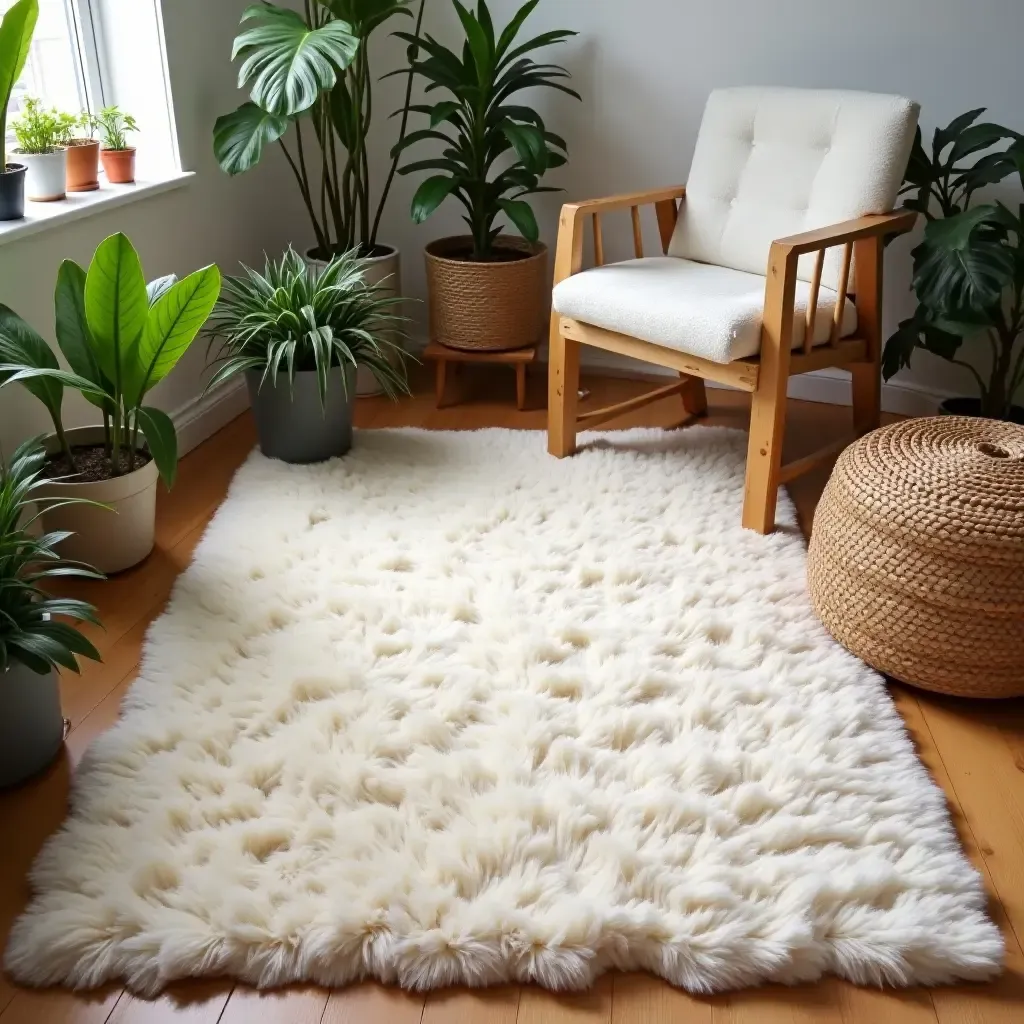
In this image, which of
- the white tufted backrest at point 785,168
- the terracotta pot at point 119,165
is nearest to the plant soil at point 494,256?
the white tufted backrest at point 785,168

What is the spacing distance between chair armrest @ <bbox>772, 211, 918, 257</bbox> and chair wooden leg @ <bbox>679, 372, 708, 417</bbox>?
0.64 metres

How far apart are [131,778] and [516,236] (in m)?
2.02

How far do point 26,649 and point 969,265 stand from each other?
1.83m

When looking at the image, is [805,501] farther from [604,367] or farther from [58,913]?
[58,913]

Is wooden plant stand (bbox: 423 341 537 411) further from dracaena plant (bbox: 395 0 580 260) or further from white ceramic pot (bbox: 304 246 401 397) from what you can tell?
dracaena plant (bbox: 395 0 580 260)

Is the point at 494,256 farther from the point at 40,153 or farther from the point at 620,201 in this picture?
the point at 40,153

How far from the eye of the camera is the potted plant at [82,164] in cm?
229

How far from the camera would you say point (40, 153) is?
7.16ft

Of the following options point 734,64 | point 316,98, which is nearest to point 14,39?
point 316,98

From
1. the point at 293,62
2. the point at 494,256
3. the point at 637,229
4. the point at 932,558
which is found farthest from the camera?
the point at 494,256

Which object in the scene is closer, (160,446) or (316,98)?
(160,446)

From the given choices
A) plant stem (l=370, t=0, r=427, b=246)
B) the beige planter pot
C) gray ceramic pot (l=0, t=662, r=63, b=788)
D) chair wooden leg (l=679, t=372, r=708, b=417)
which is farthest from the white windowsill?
chair wooden leg (l=679, t=372, r=708, b=417)

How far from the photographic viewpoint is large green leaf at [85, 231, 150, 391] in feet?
5.89

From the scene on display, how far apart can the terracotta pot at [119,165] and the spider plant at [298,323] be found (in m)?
0.35
